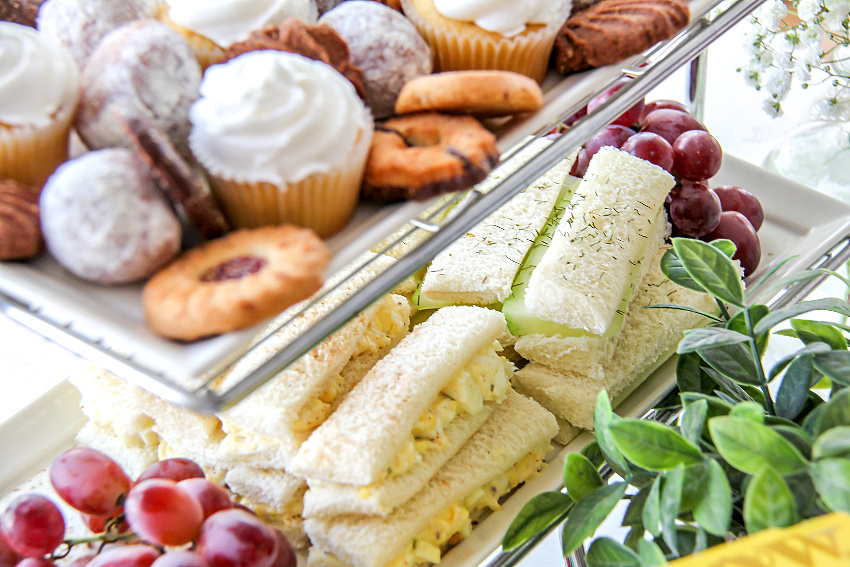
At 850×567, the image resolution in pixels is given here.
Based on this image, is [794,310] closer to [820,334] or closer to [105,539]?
[820,334]

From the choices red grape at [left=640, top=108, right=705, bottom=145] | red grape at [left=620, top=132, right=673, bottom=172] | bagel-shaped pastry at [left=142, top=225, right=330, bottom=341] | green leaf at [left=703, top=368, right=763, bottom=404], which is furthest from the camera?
red grape at [left=640, top=108, right=705, bottom=145]

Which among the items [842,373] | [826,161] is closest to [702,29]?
[842,373]

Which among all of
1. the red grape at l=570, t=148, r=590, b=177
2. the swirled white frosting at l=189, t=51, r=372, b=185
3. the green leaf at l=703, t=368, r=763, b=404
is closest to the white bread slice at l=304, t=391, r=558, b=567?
the green leaf at l=703, t=368, r=763, b=404

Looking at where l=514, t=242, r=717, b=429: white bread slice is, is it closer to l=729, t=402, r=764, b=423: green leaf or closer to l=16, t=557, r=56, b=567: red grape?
l=729, t=402, r=764, b=423: green leaf

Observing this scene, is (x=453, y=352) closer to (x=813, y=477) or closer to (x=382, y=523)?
(x=382, y=523)

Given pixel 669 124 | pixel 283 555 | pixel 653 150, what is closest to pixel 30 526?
pixel 283 555

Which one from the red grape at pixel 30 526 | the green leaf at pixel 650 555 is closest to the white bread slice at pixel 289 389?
the red grape at pixel 30 526

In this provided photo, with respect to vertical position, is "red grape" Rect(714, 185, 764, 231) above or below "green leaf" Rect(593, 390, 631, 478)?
below
